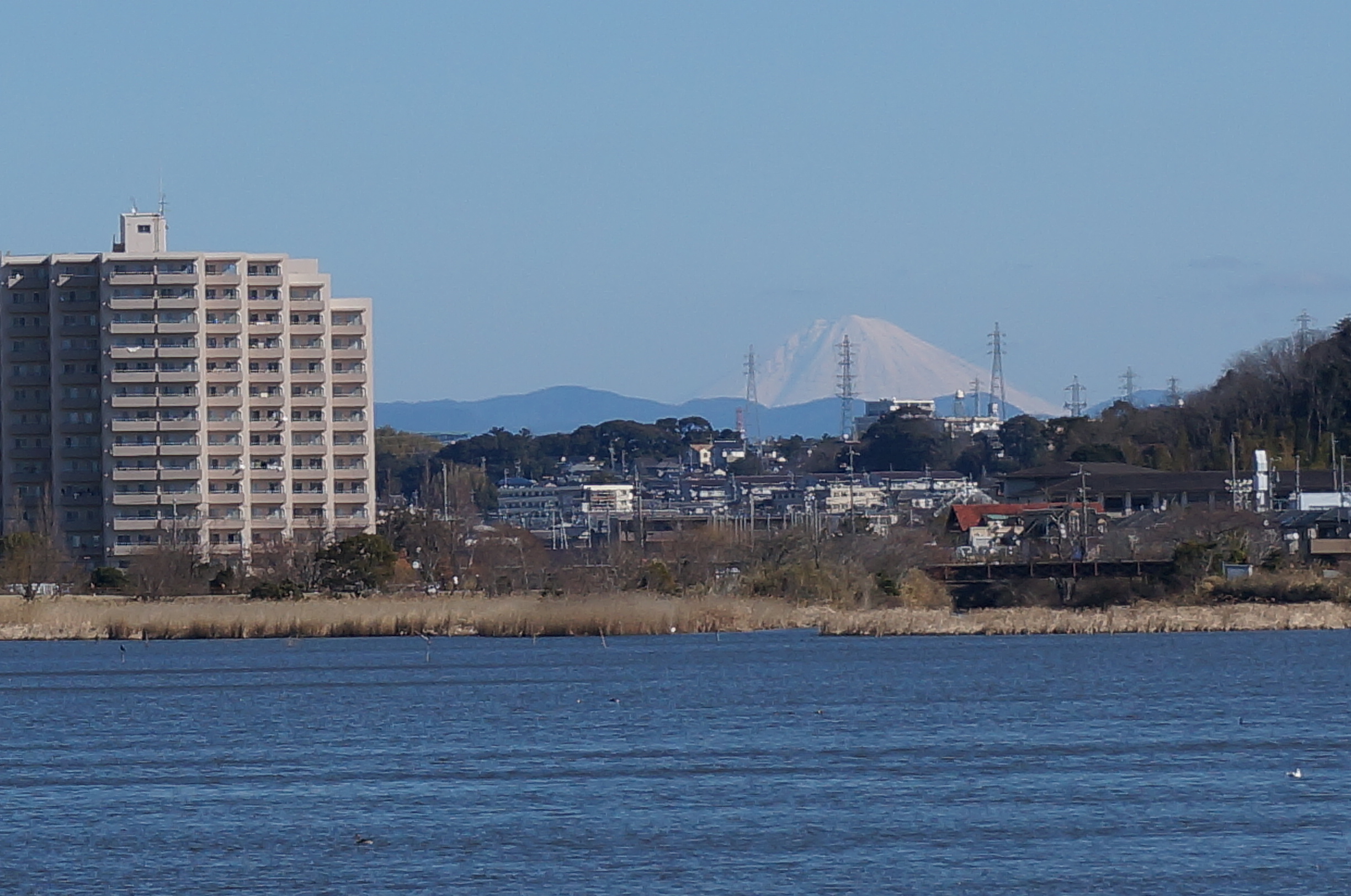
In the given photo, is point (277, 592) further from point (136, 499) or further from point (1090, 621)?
point (136, 499)

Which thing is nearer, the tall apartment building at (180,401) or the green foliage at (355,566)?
the green foliage at (355,566)

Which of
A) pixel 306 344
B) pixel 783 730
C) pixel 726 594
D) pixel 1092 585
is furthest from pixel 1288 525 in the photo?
pixel 783 730

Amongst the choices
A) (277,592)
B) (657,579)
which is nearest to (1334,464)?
(657,579)

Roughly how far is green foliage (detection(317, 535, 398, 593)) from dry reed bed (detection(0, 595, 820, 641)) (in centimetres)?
1229

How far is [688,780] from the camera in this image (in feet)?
92.8

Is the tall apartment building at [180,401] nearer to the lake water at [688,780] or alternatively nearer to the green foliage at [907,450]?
the lake water at [688,780]

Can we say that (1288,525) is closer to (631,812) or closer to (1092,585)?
(1092,585)

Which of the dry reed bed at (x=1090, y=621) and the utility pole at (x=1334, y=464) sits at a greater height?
the utility pole at (x=1334, y=464)

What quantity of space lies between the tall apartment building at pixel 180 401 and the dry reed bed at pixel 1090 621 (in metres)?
43.1

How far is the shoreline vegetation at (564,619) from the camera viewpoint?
59.8 m

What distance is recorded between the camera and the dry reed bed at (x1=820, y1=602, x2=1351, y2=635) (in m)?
62.2

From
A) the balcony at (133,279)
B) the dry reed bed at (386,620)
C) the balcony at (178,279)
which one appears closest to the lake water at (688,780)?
the dry reed bed at (386,620)

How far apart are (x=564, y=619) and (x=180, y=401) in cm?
4771

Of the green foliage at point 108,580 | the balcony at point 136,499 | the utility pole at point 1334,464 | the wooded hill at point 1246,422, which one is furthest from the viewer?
the wooded hill at point 1246,422
